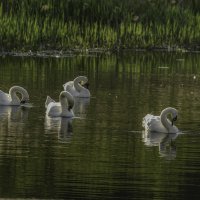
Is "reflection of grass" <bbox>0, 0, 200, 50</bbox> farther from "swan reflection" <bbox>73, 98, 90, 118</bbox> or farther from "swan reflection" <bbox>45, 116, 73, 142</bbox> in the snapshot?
"swan reflection" <bbox>45, 116, 73, 142</bbox>

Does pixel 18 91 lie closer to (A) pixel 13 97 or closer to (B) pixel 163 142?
(A) pixel 13 97

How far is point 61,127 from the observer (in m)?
26.3

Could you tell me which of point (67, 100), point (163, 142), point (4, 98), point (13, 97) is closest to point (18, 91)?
point (13, 97)

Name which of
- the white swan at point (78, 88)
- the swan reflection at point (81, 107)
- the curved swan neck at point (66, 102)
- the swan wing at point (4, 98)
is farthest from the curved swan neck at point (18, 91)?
the white swan at point (78, 88)

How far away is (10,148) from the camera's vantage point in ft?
74.0

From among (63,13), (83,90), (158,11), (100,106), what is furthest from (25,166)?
(158,11)

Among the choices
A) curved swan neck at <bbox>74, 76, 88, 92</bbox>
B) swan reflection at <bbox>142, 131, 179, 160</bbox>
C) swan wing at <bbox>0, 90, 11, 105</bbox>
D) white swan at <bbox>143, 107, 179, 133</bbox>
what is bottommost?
swan reflection at <bbox>142, 131, 179, 160</bbox>

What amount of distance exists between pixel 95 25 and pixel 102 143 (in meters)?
28.0

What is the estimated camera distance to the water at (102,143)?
1875 cm

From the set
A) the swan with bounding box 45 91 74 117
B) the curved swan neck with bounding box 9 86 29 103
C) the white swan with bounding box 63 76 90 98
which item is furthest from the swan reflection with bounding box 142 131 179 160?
the white swan with bounding box 63 76 90 98

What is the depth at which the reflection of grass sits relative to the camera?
4781 centimetres

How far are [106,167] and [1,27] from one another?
26410 mm

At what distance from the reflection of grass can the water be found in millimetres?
7551

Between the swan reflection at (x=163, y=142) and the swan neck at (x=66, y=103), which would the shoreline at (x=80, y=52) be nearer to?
the swan neck at (x=66, y=103)
